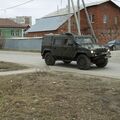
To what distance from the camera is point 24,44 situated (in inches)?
2058

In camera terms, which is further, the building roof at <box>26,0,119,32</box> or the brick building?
the building roof at <box>26,0,119,32</box>

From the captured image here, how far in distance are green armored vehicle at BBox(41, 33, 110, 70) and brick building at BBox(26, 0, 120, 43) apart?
38.0 meters

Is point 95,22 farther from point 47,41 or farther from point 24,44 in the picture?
point 47,41

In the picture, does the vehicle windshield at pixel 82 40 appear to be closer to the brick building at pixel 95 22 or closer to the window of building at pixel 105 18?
the brick building at pixel 95 22

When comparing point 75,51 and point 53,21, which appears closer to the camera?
point 75,51

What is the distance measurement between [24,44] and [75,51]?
99.4ft

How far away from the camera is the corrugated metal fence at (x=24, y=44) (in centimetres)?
4905

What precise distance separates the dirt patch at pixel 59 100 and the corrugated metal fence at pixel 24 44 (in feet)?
114

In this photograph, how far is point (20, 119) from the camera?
8883mm

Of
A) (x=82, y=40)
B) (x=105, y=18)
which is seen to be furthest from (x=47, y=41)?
(x=105, y=18)

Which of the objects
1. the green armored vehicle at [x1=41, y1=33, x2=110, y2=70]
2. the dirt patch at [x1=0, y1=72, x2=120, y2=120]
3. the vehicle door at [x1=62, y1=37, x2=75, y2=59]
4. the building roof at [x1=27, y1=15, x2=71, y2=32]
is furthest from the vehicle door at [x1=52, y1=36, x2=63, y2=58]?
the building roof at [x1=27, y1=15, x2=71, y2=32]

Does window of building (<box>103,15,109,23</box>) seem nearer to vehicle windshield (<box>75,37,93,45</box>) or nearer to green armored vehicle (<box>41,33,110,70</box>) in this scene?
green armored vehicle (<box>41,33,110,70</box>)

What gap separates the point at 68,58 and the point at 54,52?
119 cm

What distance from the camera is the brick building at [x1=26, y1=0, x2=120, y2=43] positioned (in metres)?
63.6
